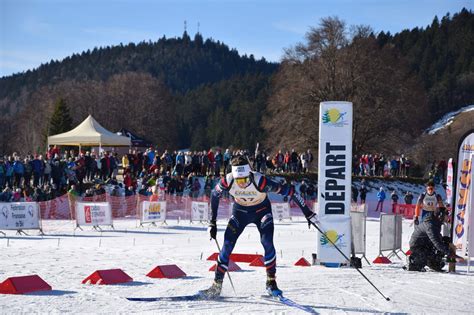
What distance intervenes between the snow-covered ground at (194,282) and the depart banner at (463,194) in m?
0.71

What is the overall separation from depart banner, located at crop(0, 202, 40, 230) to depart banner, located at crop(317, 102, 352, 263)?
37.0ft

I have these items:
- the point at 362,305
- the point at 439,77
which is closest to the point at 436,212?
the point at 362,305

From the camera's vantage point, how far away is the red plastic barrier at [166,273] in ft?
38.3

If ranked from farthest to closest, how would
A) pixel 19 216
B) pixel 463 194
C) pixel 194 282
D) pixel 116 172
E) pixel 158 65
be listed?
pixel 158 65 < pixel 116 172 < pixel 19 216 < pixel 463 194 < pixel 194 282

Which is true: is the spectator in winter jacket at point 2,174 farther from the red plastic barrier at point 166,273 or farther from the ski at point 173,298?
the ski at point 173,298

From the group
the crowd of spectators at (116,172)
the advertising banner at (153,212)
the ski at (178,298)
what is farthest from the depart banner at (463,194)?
the advertising banner at (153,212)

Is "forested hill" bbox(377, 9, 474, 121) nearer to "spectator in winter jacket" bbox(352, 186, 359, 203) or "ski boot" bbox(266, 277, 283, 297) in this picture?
"spectator in winter jacket" bbox(352, 186, 359, 203)

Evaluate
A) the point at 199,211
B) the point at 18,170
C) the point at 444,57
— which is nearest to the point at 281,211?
the point at 199,211

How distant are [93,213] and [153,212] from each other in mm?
3116

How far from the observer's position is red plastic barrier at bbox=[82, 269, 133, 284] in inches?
420

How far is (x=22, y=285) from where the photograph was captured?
9.64 m

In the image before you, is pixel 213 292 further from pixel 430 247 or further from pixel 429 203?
pixel 429 203

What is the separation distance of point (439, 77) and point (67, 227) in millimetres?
105537

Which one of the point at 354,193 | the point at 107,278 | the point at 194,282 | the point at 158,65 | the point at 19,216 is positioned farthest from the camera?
the point at 158,65
